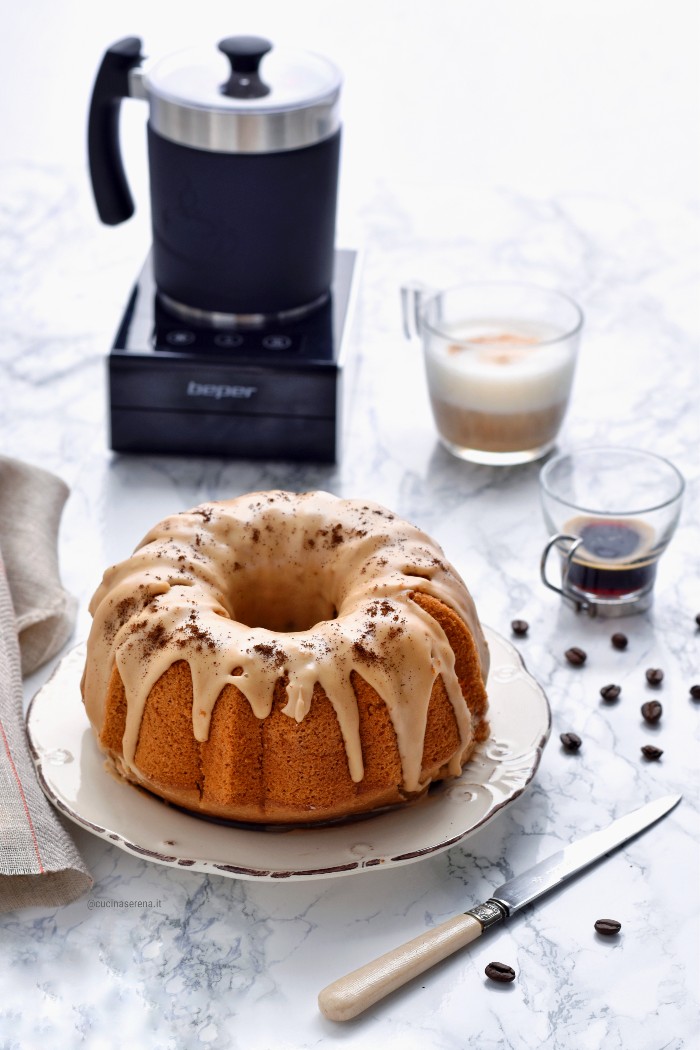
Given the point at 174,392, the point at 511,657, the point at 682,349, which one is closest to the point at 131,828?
the point at 511,657

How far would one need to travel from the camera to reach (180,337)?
1.98 m

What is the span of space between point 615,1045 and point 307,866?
0.30 m

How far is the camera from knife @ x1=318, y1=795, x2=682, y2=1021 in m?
1.21

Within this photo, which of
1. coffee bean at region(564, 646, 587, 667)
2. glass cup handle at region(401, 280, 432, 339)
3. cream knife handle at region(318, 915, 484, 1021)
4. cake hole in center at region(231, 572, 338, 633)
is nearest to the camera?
cream knife handle at region(318, 915, 484, 1021)

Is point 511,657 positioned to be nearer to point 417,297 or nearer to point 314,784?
point 314,784

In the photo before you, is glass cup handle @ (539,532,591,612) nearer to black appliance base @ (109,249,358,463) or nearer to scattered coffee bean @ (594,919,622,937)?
black appliance base @ (109,249,358,463)

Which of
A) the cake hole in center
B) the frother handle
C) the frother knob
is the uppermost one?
the frother knob

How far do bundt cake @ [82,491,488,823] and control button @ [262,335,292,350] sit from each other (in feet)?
1.96

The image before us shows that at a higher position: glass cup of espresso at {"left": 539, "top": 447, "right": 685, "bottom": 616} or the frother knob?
the frother knob

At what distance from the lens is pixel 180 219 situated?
A: 1.91m

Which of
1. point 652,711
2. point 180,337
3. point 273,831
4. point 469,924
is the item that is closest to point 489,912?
point 469,924

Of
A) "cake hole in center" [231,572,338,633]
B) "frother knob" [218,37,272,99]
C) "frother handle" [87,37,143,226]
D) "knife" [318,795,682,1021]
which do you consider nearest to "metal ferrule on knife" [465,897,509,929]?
"knife" [318,795,682,1021]

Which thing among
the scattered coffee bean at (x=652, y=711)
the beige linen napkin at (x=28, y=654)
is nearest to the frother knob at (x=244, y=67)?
the beige linen napkin at (x=28, y=654)

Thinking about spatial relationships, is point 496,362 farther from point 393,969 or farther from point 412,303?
point 393,969
